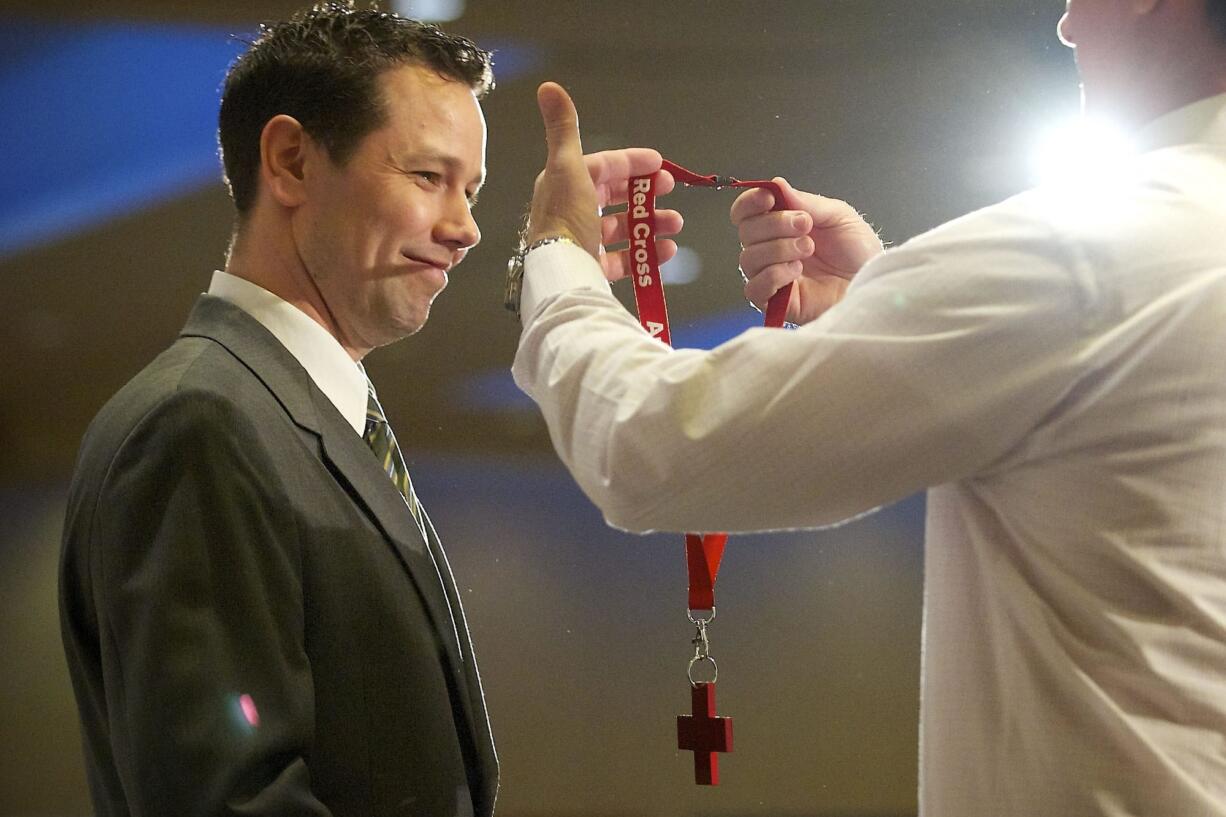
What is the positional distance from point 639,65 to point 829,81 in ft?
1.73

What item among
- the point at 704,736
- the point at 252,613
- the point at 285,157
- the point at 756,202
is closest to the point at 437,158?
the point at 285,157

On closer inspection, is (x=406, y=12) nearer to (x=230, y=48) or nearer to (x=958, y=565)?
(x=230, y=48)

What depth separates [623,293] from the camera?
3598 millimetres

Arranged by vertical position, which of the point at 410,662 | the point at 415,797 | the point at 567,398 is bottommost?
the point at 415,797

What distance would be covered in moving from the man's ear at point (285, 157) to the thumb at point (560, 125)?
0.47 m

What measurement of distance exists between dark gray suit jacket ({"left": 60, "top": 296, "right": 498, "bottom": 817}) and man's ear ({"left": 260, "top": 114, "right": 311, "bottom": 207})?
22cm

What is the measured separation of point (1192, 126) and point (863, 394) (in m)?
0.38

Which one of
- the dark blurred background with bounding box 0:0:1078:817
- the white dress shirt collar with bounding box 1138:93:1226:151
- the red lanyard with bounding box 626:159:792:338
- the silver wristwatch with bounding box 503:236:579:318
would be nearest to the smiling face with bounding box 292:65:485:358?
the red lanyard with bounding box 626:159:792:338

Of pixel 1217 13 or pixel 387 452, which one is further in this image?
pixel 387 452

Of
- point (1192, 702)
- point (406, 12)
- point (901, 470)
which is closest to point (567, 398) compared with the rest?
point (901, 470)

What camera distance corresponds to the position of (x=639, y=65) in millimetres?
3590

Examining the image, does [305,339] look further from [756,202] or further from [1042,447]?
[1042,447]

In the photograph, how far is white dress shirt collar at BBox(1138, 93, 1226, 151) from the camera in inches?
42.0

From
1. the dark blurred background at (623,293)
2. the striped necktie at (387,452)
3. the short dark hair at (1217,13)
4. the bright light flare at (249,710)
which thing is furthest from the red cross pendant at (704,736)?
the dark blurred background at (623,293)
